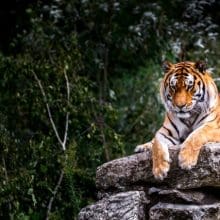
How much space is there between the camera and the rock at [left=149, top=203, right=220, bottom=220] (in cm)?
621

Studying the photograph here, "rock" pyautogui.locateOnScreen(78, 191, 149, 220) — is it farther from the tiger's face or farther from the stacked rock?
the tiger's face

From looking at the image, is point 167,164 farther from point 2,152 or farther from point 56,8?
point 56,8

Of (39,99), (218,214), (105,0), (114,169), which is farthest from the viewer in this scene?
(105,0)

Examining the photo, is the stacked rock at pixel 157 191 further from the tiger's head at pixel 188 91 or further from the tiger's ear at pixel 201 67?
the tiger's ear at pixel 201 67

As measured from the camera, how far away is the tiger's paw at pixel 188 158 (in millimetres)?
6207

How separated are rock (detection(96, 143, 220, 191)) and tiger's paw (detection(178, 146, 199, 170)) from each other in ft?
0.14

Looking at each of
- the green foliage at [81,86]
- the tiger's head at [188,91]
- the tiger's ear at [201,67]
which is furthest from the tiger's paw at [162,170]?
the green foliage at [81,86]

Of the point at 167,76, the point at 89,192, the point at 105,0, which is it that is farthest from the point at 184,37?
the point at 167,76

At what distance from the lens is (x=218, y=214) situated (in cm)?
623

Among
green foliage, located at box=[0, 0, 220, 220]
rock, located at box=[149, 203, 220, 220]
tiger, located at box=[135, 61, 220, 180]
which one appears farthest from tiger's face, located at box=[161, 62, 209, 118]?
green foliage, located at box=[0, 0, 220, 220]

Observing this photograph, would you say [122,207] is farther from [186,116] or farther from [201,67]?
[201,67]

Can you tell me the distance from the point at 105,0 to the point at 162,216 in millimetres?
5210

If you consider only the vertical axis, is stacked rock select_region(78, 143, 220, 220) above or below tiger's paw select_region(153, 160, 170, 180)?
below

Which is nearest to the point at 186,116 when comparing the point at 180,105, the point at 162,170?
the point at 180,105
